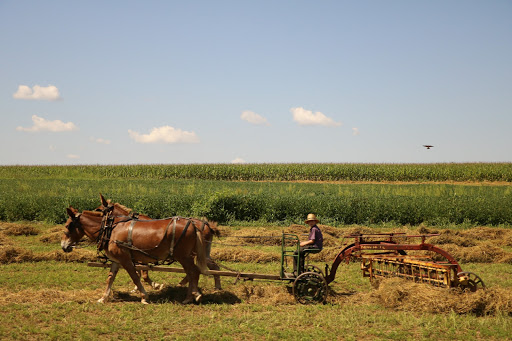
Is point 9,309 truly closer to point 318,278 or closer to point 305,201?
point 318,278

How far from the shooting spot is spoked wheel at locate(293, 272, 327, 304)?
941 cm

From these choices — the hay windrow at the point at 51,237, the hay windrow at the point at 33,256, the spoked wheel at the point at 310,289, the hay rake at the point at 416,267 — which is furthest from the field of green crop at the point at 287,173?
the spoked wheel at the point at 310,289

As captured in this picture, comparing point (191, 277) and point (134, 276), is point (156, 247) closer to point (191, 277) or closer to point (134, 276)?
point (134, 276)

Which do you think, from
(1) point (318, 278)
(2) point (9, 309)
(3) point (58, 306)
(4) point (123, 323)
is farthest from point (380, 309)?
(2) point (9, 309)

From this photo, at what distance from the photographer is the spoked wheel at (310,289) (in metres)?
9.41

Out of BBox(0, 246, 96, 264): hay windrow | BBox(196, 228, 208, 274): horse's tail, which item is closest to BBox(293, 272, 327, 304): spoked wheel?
BBox(196, 228, 208, 274): horse's tail

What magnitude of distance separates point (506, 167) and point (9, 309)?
188ft

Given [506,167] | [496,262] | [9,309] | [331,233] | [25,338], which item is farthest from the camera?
[506,167]

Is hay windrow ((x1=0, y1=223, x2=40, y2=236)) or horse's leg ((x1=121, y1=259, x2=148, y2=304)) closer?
horse's leg ((x1=121, y1=259, x2=148, y2=304))

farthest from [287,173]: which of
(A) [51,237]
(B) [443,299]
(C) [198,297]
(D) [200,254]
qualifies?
(B) [443,299]

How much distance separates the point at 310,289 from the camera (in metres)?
9.62

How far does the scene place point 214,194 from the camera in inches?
888

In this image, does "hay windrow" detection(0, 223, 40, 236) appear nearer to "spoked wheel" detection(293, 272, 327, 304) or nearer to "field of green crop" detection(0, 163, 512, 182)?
"spoked wheel" detection(293, 272, 327, 304)

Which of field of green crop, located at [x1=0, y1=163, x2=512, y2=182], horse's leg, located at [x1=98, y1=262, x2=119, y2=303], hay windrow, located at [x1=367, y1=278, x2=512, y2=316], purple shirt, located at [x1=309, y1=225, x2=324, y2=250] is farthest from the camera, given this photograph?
field of green crop, located at [x1=0, y1=163, x2=512, y2=182]
